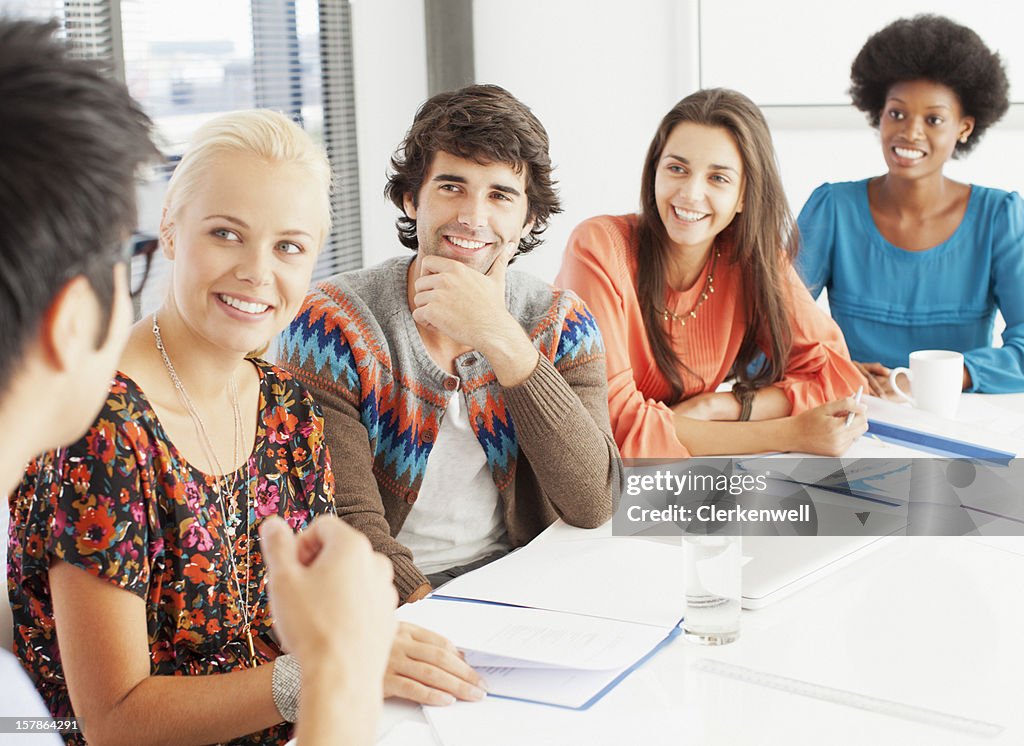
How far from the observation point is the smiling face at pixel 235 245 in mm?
1392

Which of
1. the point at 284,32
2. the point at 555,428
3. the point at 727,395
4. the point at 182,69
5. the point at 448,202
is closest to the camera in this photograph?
the point at 555,428

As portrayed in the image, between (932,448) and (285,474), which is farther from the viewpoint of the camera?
(932,448)

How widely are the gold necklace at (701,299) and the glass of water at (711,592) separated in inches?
42.0

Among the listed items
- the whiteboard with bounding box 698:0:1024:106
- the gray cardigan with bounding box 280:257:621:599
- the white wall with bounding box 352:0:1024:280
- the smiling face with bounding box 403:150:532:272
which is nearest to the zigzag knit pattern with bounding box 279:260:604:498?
the gray cardigan with bounding box 280:257:621:599

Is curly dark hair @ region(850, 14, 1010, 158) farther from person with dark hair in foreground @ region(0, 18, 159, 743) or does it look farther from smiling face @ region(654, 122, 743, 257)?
person with dark hair in foreground @ region(0, 18, 159, 743)

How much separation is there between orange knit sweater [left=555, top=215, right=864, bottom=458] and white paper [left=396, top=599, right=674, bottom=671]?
2.90 ft

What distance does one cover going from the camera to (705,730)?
42.1 inches

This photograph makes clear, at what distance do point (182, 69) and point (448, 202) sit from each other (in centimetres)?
201

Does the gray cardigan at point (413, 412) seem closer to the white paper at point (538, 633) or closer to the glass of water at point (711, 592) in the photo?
the white paper at point (538, 633)

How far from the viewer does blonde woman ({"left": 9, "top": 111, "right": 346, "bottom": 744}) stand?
47.4 inches

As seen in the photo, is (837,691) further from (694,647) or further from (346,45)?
(346,45)

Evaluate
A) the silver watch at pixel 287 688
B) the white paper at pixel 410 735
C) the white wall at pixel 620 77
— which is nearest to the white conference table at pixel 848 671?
the white paper at pixel 410 735

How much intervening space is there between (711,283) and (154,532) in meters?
1.38

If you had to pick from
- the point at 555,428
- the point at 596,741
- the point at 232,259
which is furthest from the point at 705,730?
the point at 232,259
